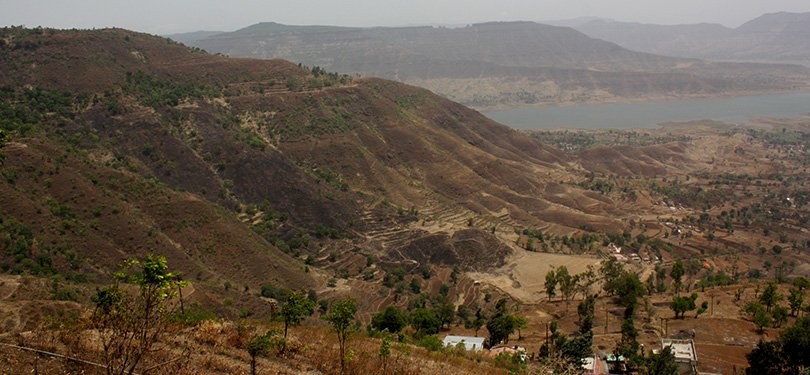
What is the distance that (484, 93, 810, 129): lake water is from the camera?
526 ft

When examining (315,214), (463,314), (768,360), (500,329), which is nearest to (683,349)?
(768,360)

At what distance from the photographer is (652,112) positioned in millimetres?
177000

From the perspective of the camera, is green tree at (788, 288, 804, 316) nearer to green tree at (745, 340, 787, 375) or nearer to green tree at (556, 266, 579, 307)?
green tree at (745, 340, 787, 375)

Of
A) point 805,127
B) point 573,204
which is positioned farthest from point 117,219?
point 805,127

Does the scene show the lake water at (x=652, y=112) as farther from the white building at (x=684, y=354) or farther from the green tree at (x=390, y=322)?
the white building at (x=684, y=354)

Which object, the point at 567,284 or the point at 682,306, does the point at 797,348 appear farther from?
the point at 567,284

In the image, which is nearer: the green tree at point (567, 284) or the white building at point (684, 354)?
the white building at point (684, 354)

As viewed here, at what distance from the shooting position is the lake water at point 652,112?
16038cm

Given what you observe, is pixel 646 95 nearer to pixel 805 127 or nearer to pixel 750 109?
pixel 750 109

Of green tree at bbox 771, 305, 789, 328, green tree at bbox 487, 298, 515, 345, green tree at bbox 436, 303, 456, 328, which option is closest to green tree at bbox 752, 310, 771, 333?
green tree at bbox 771, 305, 789, 328

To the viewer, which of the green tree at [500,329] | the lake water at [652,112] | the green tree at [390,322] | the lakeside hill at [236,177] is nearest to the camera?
the green tree at [500,329]

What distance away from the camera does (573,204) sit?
7075 cm

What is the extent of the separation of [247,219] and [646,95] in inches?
7258

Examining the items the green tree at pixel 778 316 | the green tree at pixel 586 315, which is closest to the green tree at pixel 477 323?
the green tree at pixel 586 315
